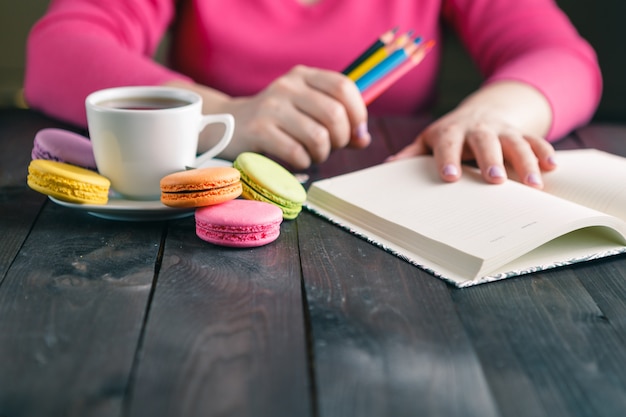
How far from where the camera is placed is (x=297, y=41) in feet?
4.52

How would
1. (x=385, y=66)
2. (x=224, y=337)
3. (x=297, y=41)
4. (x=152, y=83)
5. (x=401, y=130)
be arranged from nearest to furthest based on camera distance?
1. (x=224, y=337)
2. (x=385, y=66)
3. (x=152, y=83)
4. (x=401, y=130)
5. (x=297, y=41)

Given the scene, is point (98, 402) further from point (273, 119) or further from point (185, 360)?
point (273, 119)

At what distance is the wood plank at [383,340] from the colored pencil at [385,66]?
0.33m

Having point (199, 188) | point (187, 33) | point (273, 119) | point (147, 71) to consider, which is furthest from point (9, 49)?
point (199, 188)

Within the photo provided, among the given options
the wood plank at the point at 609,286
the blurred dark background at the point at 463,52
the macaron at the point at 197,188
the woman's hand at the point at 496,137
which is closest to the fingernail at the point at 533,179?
the woman's hand at the point at 496,137

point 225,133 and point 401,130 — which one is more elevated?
point 225,133

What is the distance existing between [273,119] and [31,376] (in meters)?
0.55

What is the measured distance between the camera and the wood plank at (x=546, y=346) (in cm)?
49

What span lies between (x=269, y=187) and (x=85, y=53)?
0.55m

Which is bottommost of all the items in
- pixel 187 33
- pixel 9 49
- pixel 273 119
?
pixel 9 49

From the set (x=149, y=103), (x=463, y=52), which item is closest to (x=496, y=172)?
(x=149, y=103)

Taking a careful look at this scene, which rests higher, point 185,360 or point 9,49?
point 185,360

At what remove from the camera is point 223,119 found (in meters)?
0.85

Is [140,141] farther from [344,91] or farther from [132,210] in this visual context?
[344,91]
